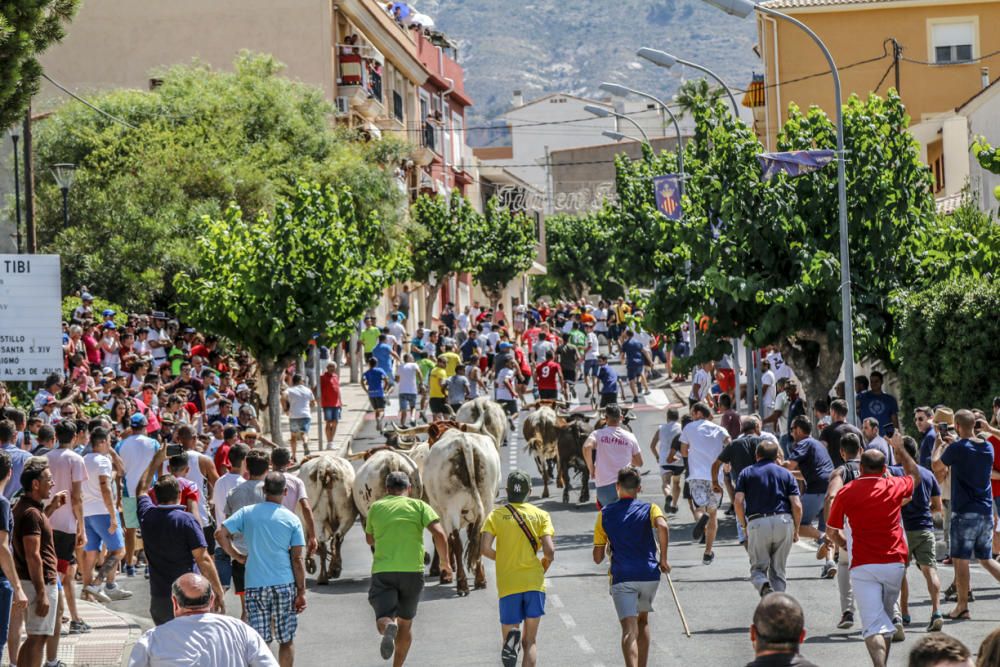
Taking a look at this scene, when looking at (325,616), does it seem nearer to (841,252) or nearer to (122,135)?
(841,252)

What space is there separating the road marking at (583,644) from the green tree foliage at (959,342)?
1039 cm

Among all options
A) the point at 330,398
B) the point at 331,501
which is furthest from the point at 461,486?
the point at 330,398

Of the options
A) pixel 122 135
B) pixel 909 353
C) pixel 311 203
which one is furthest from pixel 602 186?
pixel 909 353

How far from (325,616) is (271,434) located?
15.2m

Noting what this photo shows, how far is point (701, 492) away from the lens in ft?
65.7

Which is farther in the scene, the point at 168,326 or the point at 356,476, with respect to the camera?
the point at 168,326

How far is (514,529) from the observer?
503 inches

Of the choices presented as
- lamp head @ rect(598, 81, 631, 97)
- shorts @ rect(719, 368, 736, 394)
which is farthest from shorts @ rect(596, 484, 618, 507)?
lamp head @ rect(598, 81, 631, 97)

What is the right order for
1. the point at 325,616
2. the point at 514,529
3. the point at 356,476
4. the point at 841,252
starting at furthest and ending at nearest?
1. the point at 841,252
2. the point at 356,476
3. the point at 325,616
4. the point at 514,529

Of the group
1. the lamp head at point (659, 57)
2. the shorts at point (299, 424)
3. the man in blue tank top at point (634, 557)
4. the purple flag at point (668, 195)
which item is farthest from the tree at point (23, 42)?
the purple flag at point (668, 195)

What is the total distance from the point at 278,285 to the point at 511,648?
1959 centimetres

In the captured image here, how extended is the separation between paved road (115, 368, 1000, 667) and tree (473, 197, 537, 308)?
179 feet

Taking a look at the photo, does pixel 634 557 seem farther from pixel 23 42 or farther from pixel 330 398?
pixel 330 398

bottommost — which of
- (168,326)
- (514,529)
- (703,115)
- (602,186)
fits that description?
(514,529)
